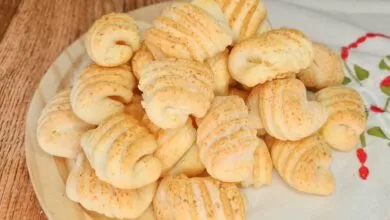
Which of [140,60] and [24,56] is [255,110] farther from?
[24,56]

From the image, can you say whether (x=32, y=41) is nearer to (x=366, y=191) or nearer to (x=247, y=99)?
(x=247, y=99)

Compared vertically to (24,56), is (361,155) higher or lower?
higher

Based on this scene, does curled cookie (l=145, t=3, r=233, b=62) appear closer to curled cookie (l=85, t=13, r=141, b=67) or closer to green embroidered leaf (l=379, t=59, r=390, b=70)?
curled cookie (l=85, t=13, r=141, b=67)

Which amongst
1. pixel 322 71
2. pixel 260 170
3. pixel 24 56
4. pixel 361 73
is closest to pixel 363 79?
pixel 361 73

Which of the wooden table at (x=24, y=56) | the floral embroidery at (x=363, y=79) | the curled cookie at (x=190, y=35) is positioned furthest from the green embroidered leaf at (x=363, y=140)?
the wooden table at (x=24, y=56)

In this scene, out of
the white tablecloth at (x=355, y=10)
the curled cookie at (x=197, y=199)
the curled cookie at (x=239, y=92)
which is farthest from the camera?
the white tablecloth at (x=355, y=10)

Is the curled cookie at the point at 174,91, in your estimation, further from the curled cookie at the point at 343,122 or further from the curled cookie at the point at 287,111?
the curled cookie at the point at 343,122

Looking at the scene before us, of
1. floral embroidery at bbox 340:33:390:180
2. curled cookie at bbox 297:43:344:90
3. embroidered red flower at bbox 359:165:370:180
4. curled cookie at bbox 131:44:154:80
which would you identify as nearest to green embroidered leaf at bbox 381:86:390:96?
floral embroidery at bbox 340:33:390:180
